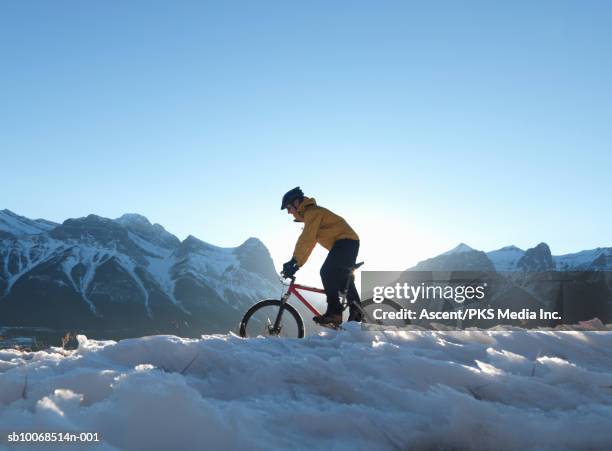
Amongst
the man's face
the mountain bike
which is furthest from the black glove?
the man's face

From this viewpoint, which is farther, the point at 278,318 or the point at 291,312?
the point at 278,318

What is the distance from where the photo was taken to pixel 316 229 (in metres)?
9.91

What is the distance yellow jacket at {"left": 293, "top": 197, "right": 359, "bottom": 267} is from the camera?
988cm

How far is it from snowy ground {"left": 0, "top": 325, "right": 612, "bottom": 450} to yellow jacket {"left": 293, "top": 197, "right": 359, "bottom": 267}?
4828 mm

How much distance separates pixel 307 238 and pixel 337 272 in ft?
2.97

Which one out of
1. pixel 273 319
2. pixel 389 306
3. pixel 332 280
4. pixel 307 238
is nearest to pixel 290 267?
pixel 307 238

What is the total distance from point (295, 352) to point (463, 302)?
17.2ft

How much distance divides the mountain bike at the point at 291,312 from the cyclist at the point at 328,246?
0.47 ft

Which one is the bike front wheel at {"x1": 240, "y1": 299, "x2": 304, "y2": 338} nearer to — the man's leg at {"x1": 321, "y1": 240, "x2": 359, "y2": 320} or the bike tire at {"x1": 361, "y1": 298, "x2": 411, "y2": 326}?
the man's leg at {"x1": 321, "y1": 240, "x2": 359, "y2": 320}

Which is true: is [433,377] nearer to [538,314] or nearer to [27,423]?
[27,423]

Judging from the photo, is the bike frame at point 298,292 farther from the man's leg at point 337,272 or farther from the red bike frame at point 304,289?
the man's leg at point 337,272

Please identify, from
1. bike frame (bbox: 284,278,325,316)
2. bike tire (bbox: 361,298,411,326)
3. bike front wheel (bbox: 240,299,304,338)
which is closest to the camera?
bike front wheel (bbox: 240,299,304,338)

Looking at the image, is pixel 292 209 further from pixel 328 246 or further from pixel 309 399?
pixel 309 399

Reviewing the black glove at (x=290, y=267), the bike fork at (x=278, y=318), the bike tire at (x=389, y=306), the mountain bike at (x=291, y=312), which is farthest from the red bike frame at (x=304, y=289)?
the bike tire at (x=389, y=306)
